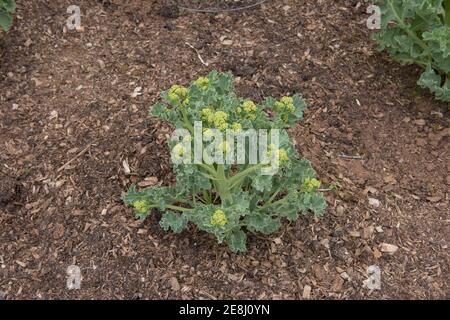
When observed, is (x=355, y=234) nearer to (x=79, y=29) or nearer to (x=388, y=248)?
(x=388, y=248)

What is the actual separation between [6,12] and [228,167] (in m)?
1.98

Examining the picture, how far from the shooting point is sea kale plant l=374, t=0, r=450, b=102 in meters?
3.62

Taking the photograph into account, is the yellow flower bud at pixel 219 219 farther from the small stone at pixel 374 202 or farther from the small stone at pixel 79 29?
the small stone at pixel 79 29

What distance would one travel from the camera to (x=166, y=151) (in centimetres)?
354

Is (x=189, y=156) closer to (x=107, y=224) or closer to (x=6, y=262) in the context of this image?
(x=107, y=224)

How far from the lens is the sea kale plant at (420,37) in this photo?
11.9 feet

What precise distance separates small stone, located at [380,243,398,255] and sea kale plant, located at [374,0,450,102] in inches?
41.9

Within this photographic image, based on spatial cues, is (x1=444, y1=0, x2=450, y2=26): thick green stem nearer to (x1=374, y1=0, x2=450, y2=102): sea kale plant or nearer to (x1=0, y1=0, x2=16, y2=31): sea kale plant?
(x1=374, y1=0, x2=450, y2=102): sea kale plant

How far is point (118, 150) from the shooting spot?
352cm

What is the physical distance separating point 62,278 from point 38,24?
1945 millimetres

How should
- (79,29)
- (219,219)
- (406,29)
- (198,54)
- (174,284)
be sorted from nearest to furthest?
(219,219) → (174,284) → (406,29) → (198,54) → (79,29)

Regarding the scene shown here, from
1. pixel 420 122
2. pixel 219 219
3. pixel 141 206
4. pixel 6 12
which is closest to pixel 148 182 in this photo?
pixel 141 206

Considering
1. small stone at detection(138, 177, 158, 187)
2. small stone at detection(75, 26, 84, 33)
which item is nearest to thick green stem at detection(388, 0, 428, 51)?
small stone at detection(138, 177, 158, 187)
